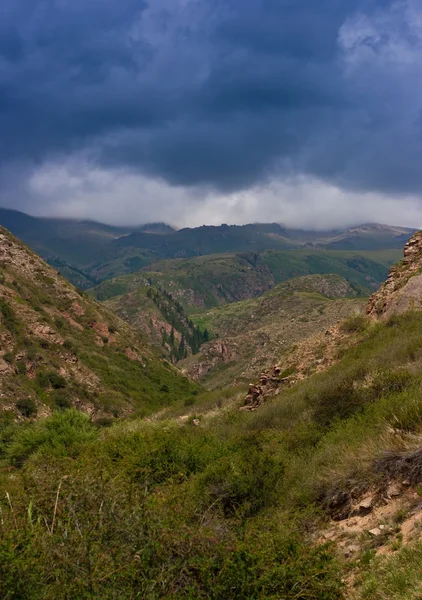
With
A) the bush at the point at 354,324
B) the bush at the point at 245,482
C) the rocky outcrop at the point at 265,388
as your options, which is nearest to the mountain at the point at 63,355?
the rocky outcrop at the point at 265,388

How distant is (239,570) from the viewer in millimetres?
6715

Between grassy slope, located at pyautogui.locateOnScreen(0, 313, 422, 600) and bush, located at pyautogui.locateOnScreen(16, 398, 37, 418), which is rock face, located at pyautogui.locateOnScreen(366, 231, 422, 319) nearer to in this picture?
grassy slope, located at pyautogui.locateOnScreen(0, 313, 422, 600)

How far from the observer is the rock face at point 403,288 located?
88.9 feet

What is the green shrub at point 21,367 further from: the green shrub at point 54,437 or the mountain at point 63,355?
the green shrub at point 54,437

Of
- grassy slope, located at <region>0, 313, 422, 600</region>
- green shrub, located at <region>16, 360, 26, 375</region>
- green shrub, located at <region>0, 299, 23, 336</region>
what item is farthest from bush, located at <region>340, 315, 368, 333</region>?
green shrub, located at <region>0, 299, 23, 336</region>

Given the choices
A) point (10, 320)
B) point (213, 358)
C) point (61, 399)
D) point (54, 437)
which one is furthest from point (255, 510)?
point (213, 358)

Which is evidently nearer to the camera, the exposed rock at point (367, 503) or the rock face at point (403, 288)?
the exposed rock at point (367, 503)

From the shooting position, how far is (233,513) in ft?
37.2

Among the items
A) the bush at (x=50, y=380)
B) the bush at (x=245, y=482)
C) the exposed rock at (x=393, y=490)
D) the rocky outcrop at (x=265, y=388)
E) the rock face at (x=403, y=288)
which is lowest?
the bush at (x=50, y=380)

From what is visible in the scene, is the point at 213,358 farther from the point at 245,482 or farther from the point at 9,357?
the point at 245,482

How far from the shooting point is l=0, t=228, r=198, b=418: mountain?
2635 inches

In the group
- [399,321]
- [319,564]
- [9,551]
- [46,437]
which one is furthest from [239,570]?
[46,437]

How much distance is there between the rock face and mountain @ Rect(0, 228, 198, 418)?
144 feet

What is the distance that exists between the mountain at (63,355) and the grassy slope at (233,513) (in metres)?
51.4
